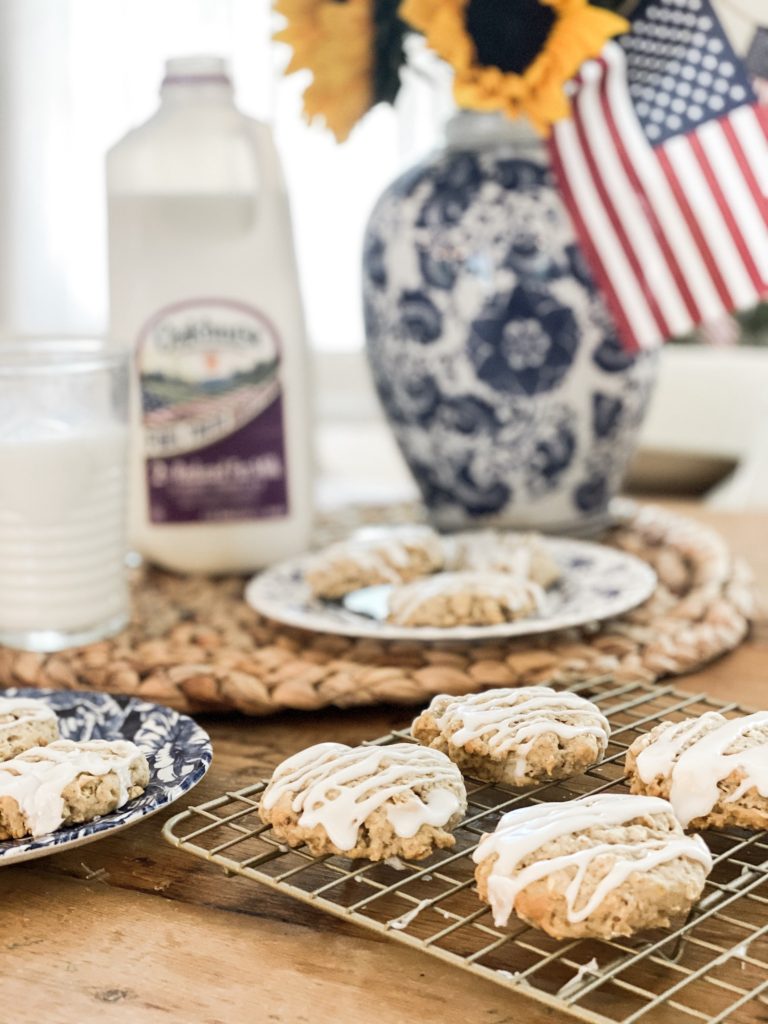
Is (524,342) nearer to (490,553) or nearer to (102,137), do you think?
(490,553)

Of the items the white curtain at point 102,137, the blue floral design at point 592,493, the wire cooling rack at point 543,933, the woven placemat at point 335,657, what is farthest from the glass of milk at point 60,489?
the white curtain at point 102,137

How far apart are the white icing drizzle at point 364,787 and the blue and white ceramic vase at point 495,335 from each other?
2.05 feet

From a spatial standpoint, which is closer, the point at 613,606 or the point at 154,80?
the point at 613,606

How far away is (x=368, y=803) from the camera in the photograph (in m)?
0.63

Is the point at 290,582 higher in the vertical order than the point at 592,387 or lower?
lower

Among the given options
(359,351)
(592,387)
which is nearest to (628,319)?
(592,387)

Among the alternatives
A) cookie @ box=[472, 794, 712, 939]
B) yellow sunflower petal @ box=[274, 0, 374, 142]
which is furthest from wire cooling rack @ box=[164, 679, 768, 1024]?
yellow sunflower petal @ box=[274, 0, 374, 142]

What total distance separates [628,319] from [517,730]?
64cm

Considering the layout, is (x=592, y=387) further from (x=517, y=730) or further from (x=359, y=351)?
(x=359, y=351)

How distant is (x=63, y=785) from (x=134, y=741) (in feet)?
0.45

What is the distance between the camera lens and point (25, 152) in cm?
328

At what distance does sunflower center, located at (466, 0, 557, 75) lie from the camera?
1115mm

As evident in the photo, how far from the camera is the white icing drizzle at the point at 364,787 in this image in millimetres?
631

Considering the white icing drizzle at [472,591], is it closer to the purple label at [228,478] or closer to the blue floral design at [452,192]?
the purple label at [228,478]
